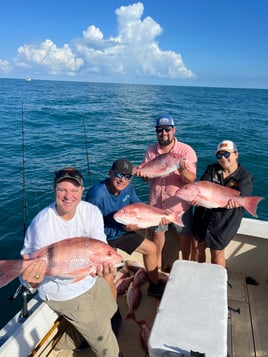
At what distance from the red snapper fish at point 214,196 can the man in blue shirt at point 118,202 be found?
27.0 inches

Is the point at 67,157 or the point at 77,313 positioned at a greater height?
the point at 77,313

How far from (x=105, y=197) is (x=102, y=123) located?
682 inches

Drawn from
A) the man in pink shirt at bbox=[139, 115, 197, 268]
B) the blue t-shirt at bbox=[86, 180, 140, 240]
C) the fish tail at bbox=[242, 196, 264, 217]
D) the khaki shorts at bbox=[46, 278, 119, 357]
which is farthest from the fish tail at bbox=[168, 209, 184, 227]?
the khaki shorts at bbox=[46, 278, 119, 357]

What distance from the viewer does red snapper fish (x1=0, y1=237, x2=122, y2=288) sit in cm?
211

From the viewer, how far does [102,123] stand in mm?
19766

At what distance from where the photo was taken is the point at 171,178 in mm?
3557

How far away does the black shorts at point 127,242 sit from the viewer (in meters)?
3.19

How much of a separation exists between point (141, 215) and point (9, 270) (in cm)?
151

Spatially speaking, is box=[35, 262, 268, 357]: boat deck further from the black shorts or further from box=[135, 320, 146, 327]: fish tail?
the black shorts

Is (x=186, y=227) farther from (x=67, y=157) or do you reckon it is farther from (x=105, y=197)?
(x=67, y=157)

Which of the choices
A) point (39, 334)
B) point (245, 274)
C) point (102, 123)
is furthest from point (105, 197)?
point (102, 123)

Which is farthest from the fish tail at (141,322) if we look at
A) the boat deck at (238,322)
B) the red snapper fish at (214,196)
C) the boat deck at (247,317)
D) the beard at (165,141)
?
the beard at (165,141)

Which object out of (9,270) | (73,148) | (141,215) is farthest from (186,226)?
(73,148)

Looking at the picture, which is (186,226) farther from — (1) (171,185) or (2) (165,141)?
(2) (165,141)
